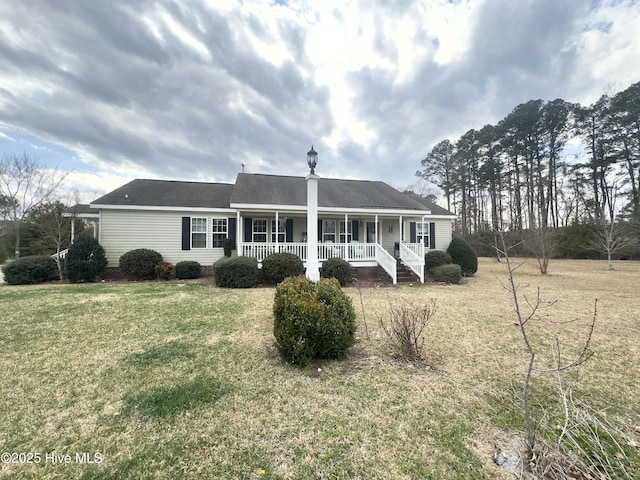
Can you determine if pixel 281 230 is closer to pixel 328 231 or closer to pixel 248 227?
pixel 248 227

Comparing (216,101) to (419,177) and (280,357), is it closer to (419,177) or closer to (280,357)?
(280,357)

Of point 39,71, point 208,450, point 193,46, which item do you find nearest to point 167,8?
point 193,46

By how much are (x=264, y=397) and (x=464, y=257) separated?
545 inches

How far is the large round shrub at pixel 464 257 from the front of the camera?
45.8ft

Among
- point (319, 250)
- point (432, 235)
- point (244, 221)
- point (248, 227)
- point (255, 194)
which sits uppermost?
point (255, 194)

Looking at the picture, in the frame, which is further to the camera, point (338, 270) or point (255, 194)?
point (255, 194)

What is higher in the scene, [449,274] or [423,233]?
[423,233]

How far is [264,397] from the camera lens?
9.96 feet

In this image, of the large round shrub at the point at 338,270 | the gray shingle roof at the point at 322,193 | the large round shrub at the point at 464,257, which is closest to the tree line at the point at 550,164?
the large round shrub at the point at 464,257

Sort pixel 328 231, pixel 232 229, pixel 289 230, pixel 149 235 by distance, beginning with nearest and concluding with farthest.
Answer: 1. pixel 149 235
2. pixel 232 229
3. pixel 289 230
4. pixel 328 231

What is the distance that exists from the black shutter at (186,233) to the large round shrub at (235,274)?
3383mm

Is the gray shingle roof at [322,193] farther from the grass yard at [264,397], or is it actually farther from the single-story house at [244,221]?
the grass yard at [264,397]

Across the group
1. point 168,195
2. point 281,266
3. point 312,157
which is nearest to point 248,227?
point 281,266

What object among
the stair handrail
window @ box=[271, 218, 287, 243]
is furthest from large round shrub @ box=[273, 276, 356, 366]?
window @ box=[271, 218, 287, 243]
